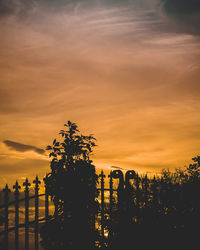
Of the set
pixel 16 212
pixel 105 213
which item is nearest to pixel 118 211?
pixel 105 213

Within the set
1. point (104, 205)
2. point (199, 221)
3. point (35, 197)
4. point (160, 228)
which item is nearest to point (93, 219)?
point (104, 205)

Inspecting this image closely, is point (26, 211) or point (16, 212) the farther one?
point (26, 211)

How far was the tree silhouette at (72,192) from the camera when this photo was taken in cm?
645

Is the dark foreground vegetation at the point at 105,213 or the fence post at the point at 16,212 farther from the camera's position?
the fence post at the point at 16,212

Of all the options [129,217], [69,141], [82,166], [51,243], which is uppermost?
[69,141]

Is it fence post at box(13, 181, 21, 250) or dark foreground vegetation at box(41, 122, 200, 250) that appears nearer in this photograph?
dark foreground vegetation at box(41, 122, 200, 250)

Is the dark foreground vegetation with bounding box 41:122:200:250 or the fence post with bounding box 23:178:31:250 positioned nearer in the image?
the dark foreground vegetation with bounding box 41:122:200:250

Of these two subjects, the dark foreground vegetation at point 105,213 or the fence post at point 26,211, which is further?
the fence post at point 26,211

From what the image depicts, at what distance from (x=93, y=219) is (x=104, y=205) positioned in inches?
26.1

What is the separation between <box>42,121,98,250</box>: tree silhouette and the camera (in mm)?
6453

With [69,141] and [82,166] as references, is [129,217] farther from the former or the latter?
[69,141]

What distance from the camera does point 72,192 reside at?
6.68 meters

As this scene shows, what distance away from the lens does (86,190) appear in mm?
6797

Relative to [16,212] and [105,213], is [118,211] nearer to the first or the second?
[105,213]
